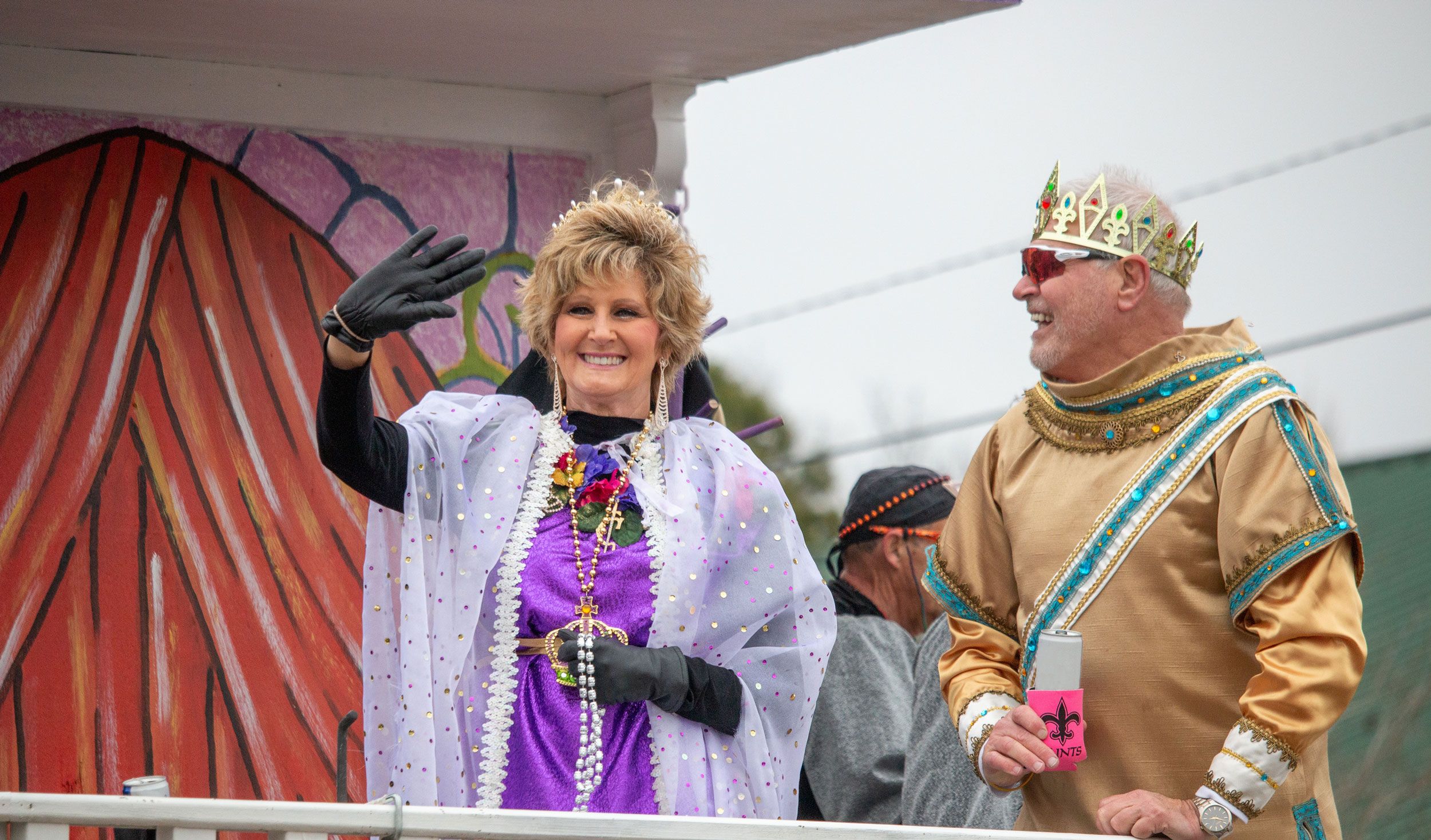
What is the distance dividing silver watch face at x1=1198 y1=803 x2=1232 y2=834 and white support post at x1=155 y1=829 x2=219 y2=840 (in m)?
1.49

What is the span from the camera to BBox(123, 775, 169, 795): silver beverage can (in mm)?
2139

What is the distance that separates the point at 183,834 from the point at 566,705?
2.88ft

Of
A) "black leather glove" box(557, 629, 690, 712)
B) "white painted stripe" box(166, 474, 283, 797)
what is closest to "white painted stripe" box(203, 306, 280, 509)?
"white painted stripe" box(166, 474, 283, 797)

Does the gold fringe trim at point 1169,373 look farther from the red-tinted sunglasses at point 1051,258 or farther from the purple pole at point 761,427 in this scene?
the purple pole at point 761,427

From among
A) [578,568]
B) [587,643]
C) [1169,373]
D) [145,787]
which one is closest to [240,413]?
[578,568]

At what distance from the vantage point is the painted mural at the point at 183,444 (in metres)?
3.80

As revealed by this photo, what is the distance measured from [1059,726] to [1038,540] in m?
0.36

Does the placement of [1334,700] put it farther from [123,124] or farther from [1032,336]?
[123,124]

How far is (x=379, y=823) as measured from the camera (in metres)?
2.12

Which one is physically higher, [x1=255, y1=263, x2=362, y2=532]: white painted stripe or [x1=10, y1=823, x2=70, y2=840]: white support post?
[x1=255, y1=263, x2=362, y2=532]: white painted stripe

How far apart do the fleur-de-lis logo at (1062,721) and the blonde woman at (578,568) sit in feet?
2.12

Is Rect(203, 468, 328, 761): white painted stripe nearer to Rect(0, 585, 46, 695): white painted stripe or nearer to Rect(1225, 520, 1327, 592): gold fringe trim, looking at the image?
Rect(0, 585, 46, 695): white painted stripe

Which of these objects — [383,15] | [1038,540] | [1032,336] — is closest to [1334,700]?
[1038,540]

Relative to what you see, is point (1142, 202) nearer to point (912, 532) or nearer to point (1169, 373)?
point (1169, 373)
